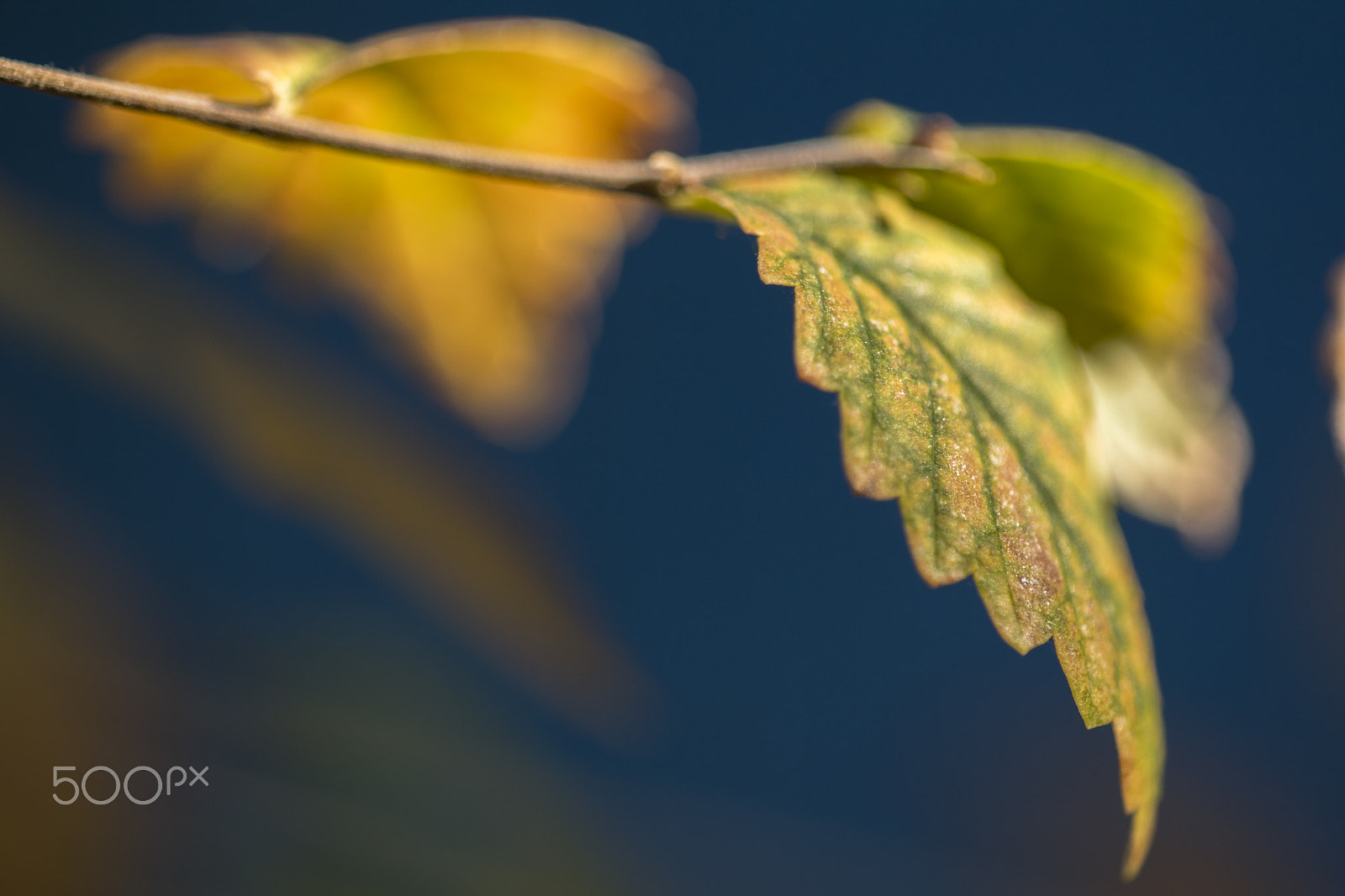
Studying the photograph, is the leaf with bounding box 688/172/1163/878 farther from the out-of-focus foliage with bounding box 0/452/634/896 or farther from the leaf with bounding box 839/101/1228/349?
the out-of-focus foliage with bounding box 0/452/634/896

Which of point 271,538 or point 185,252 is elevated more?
point 185,252

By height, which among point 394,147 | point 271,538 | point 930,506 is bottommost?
point 930,506

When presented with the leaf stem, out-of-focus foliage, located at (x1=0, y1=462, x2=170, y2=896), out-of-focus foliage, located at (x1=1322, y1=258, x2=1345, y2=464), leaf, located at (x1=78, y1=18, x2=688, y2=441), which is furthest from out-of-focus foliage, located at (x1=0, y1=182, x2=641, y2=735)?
out-of-focus foliage, located at (x1=1322, y1=258, x2=1345, y2=464)

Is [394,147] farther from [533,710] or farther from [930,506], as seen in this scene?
[533,710]

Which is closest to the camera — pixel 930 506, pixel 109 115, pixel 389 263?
pixel 930 506

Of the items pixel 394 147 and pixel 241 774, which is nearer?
pixel 394 147

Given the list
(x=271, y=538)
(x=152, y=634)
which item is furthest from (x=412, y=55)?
(x=271, y=538)

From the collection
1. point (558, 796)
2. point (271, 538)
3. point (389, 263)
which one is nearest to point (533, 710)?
point (558, 796)

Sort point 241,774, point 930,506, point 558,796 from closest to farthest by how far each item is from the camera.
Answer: point 930,506 < point 241,774 < point 558,796
